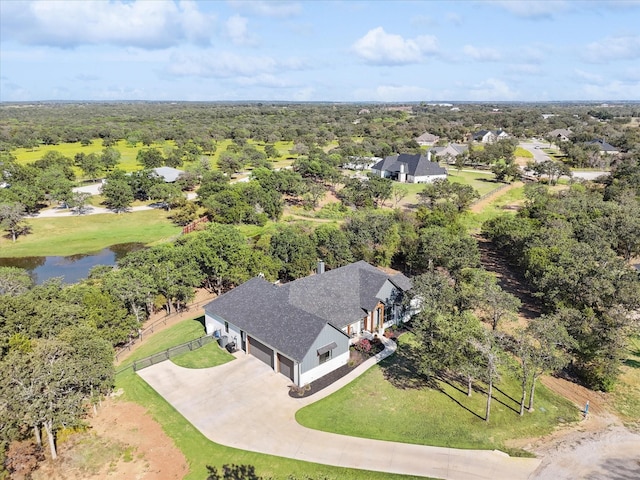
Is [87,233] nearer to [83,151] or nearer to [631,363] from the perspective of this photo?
[631,363]

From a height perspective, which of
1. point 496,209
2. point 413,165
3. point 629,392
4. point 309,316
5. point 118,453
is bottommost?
point 629,392

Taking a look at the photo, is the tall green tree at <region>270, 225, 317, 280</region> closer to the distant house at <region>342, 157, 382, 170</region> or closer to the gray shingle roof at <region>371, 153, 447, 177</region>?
the gray shingle roof at <region>371, 153, 447, 177</region>

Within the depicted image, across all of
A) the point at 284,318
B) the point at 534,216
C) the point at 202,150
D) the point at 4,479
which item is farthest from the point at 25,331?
the point at 202,150

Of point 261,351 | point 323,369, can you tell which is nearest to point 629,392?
point 323,369

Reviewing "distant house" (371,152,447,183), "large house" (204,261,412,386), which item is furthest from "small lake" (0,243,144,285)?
"distant house" (371,152,447,183)

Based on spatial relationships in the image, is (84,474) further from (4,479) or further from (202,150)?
(202,150)

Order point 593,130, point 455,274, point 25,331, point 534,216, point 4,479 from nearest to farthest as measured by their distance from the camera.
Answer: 1. point 4,479
2. point 25,331
3. point 455,274
4. point 534,216
5. point 593,130
